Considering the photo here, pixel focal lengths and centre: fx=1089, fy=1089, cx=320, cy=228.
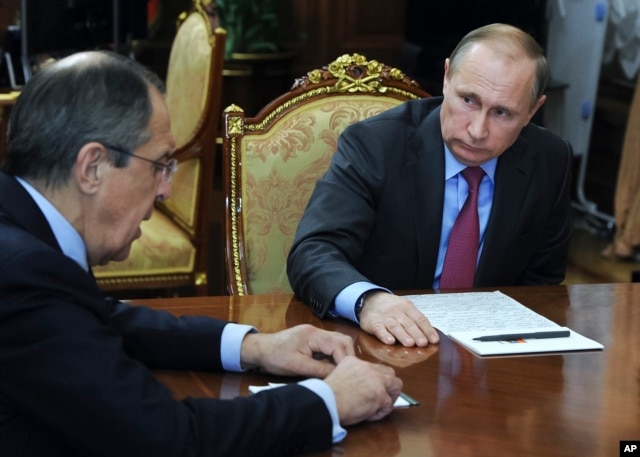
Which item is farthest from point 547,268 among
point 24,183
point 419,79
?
point 419,79

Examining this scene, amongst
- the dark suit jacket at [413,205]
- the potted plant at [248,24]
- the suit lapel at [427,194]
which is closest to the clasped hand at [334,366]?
the dark suit jacket at [413,205]

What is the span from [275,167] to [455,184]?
1.56 ft

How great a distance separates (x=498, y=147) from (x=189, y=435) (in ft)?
4.50

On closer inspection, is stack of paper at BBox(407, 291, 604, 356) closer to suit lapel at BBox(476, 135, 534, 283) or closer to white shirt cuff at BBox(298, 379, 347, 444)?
suit lapel at BBox(476, 135, 534, 283)

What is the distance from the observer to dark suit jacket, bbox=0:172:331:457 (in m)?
1.48

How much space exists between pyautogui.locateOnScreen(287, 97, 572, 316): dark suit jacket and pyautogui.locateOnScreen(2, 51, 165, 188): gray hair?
0.99m

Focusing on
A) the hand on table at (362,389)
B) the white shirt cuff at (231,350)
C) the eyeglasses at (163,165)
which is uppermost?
the eyeglasses at (163,165)

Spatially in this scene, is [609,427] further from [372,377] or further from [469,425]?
[372,377]

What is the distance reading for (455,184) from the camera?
2729mm

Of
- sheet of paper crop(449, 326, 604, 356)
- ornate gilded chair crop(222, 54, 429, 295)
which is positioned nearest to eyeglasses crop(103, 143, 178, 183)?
sheet of paper crop(449, 326, 604, 356)

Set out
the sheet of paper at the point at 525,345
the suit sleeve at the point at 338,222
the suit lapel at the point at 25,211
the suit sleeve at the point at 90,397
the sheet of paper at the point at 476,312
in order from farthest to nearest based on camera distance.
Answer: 1. the suit sleeve at the point at 338,222
2. the sheet of paper at the point at 476,312
3. the sheet of paper at the point at 525,345
4. the suit lapel at the point at 25,211
5. the suit sleeve at the point at 90,397

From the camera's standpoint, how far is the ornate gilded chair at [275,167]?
282 centimetres

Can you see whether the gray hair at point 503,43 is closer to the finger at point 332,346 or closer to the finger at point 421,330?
the finger at point 421,330

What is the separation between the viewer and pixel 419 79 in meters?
6.48
